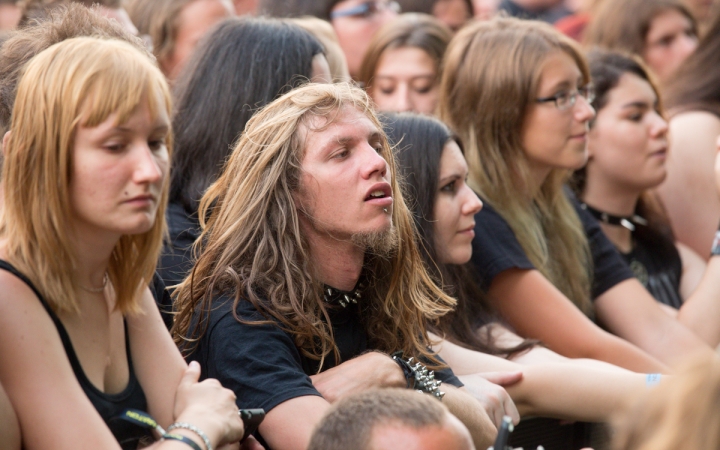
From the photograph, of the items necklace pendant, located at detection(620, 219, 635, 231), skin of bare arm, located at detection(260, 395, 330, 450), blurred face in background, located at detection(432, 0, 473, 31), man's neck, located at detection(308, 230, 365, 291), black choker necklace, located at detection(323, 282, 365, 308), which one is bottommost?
necklace pendant, located at detection(620, 219, 635, 231)

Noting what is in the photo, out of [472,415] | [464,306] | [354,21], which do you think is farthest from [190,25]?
[472,415]

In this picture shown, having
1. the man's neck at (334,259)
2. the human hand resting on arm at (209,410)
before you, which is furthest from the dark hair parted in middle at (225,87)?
the human hand resting on arm at (209,410)

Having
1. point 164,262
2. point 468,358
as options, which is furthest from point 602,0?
point 164,262

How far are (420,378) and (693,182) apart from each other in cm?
260

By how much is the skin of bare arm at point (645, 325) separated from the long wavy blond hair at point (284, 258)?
1.24 metres

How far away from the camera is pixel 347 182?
97.9 inches

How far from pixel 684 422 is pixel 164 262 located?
6.27 ft

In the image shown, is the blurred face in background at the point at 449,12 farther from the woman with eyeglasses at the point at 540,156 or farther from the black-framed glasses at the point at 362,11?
the woman with eyeglasses at the point at 540,156

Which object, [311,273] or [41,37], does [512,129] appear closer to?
[311,273]

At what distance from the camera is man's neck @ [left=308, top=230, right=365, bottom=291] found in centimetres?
255

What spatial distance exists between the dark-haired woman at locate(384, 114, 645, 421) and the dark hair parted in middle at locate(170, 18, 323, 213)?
415 millimetres

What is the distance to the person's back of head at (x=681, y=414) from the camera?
131 centimetres

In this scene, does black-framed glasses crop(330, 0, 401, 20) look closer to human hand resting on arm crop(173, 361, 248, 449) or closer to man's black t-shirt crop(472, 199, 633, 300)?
man's black t-shirt crop(472, 199, 633, 300)

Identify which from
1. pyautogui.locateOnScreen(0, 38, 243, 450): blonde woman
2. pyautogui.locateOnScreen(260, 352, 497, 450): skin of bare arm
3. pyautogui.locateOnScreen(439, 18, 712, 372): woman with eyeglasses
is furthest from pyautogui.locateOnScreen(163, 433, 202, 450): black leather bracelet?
pyautogui.locateOnScreen(439, 18, 712, 372): woman with eyeglasses
